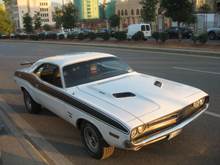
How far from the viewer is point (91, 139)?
15.1 feet

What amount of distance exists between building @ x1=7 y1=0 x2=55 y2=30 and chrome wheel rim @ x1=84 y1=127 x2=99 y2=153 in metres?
158

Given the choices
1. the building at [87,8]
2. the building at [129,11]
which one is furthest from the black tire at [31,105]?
the building at [87,8]

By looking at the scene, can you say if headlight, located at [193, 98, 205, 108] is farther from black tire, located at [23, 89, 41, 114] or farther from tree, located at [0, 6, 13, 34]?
tree, located at [0, 6, 13, 34]

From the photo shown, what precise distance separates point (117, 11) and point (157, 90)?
123 meters

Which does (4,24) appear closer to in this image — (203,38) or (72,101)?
(203,38)

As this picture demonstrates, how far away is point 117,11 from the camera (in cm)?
12406

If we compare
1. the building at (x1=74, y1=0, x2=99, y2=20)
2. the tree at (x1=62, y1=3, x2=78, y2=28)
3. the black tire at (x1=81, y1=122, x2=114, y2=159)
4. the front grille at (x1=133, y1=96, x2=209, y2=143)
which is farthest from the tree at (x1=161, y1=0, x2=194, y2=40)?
the building at (x1=74, y1=0, x2=99, y2=20)

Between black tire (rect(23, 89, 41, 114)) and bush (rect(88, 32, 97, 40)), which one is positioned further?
bush (rect(88, 32, 97, 40))

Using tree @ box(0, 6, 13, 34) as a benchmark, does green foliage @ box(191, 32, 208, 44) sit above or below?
below

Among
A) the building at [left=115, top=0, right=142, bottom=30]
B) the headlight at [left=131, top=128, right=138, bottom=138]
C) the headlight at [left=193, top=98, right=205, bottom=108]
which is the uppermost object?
the building at [left=115, top=0, right=142, bottom=30]

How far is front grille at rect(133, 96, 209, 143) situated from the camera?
13.0ft

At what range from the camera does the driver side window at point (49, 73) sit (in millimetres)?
5491

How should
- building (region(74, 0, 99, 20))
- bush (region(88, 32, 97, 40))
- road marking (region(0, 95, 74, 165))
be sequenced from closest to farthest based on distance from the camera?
road marking (region(0, 95, 74, 165)) → bush (region(88, 32, 97, 40)) → building (region(74, 0, 99, 20))

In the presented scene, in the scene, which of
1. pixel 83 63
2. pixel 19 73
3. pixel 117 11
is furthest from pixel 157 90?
pixel 117 11
